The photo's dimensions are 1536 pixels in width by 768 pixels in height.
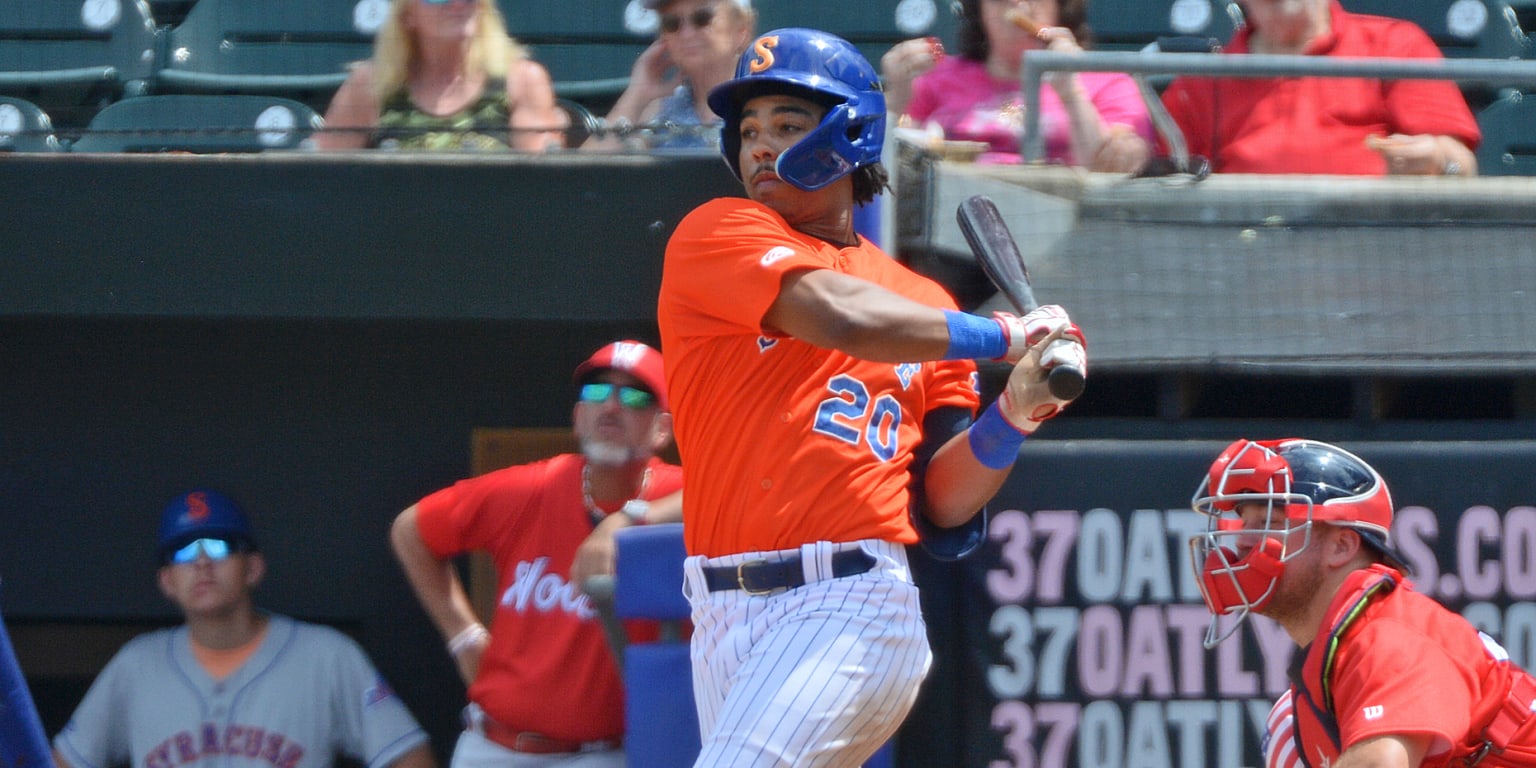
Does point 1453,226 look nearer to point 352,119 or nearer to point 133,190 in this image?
point 352,119

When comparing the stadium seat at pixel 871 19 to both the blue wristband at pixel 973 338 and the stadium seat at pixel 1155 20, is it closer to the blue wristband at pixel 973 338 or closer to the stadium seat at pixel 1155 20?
the stadium seat at pixel 1155 20

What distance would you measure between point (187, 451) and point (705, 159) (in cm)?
172

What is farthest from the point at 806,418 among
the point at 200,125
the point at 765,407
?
the point at 200,125

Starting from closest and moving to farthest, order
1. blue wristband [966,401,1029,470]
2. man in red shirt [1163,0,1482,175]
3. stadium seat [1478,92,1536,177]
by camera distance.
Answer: blue wristband [966,401,1029,470] < man in red shirt [1163,0,1482,175] < stadium seat [1478,92,1536,177]

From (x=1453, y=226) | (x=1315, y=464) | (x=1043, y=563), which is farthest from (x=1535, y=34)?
(x=1315, y=464)

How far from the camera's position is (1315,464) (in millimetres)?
2809

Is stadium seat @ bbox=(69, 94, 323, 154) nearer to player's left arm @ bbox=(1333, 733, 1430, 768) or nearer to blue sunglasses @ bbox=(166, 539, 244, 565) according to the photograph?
Answer: blue sunglasses @ bbox=(166, 539, 244, 565)

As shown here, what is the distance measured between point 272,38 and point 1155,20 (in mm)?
2697

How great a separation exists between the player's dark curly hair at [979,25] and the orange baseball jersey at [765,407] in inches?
58.7

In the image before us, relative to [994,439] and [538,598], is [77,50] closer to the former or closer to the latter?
[538,598]

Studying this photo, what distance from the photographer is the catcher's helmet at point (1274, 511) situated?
2762 millimetres

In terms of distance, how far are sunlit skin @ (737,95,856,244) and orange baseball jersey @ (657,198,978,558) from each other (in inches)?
1.9

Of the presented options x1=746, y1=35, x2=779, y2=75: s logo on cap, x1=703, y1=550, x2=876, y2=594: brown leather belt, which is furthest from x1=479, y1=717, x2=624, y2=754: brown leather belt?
x1=746, y1=35, x2=779, y2=75: s logo on cap

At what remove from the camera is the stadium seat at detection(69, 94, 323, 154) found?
4.08 meters
